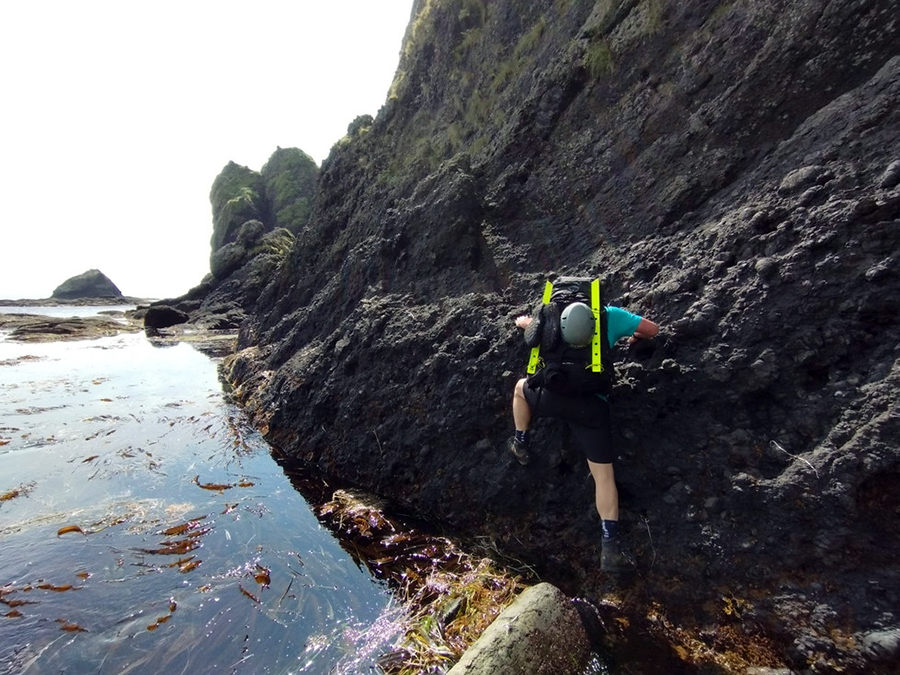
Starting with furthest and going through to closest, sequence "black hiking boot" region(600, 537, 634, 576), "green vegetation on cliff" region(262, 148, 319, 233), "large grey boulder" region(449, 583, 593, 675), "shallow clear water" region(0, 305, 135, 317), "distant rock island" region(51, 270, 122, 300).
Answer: "distant rock island" region(51, 270, 122, 300)
"green vegetation on cliff" region(262, 148, 319, 233)
"shallow clear water" region(0, 305, 135, 317)
"black hiking boot" region(600, 537, 634, 576)
"large grey boulder" region(449, 583, 593, 675)

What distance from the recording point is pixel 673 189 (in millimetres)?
5969

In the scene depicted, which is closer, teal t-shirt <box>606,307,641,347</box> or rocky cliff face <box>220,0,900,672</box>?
rocky cliff face <box>220,0,900,672</box>

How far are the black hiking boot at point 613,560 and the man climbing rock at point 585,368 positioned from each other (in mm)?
A: 11

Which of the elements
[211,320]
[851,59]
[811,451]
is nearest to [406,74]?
[851,59]

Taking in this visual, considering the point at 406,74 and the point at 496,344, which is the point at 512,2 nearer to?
the point at 406,74

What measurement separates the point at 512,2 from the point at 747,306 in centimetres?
998

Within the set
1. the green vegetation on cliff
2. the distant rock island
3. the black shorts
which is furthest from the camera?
the distant rock island

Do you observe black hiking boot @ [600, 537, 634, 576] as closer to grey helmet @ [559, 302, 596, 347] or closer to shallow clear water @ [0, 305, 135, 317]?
grey helmet @ [559, 302, 596, 347]

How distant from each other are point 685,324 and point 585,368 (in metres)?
1.21

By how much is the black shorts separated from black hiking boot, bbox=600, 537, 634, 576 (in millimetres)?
742

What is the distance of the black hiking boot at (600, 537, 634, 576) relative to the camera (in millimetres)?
4219

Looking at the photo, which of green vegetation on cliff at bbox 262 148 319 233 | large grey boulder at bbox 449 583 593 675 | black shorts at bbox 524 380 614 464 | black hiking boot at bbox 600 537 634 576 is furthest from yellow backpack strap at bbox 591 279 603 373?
green vegetation on cliff at bbox 262 148 319 233

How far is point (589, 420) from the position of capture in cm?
461

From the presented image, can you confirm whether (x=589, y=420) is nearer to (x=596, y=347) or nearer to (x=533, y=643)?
(x=596, y=347)
